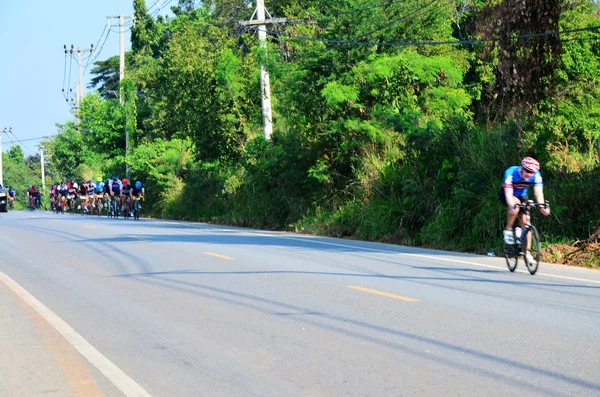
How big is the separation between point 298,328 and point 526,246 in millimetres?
5925

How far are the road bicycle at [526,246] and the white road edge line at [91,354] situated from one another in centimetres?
717

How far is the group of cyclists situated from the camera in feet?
132

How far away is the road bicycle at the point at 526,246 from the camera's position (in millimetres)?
13898

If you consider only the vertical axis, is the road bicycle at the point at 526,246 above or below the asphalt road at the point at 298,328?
above

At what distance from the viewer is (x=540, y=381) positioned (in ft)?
22.1

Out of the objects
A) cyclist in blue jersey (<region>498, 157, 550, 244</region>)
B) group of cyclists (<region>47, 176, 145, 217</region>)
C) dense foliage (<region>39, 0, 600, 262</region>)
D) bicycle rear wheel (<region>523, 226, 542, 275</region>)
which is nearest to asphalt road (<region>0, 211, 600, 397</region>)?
bicycle rear wheel (<region>523, 226, 542, 275</region>)

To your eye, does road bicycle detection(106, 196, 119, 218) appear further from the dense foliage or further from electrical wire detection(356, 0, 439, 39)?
electrical wire detection(356, 0, 439, 39)

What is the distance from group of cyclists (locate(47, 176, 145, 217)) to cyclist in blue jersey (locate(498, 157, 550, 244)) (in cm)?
2667

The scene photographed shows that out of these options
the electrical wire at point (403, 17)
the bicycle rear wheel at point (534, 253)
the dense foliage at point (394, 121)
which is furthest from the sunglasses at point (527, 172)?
the electrical wire at point (403, 17)

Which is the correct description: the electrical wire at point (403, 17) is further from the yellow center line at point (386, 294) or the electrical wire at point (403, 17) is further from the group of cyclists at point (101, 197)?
the group of cyclists at point (101, 197)

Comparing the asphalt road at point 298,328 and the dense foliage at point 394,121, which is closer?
the asphalt road at point 298,328

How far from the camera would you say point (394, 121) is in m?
23.5

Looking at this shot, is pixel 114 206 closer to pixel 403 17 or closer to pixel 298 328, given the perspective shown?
pixel 403 17

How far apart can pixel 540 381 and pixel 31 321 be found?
5.94m
